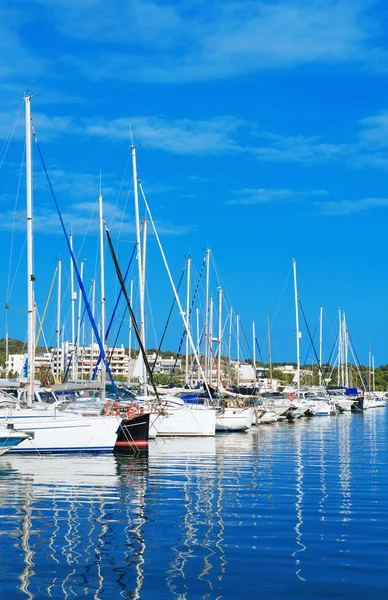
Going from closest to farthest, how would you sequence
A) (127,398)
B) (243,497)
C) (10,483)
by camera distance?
(243,497), (10,483), (127,398)

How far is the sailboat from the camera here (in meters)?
30.4

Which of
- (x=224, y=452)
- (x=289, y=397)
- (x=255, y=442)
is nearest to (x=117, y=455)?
(x=224, y=452)

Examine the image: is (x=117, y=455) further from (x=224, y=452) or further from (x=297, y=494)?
(x=297, y=494)

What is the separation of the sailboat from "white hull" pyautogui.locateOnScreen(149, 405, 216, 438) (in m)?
9.43

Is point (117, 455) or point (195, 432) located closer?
point (117, 455)

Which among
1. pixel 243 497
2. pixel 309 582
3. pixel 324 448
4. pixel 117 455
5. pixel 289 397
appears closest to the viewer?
pixel 309 582

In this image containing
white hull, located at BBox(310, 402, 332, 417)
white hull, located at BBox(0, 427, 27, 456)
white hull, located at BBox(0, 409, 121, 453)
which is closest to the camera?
white hull, located at BBox(0, 427, 27, 456)

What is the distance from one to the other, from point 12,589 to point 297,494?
11111 mm

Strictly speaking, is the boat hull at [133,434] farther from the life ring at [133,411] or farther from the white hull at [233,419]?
the white hull at [233,419]

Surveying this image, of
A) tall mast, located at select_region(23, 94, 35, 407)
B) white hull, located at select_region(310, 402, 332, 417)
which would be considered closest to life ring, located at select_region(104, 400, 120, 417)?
tall mast, located at select_region(23, 94, 35, 407)

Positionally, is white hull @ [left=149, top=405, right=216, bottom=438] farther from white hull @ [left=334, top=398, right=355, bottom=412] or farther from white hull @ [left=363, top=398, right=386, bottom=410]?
white hull @ [left=363, top=398, right=386, bottom=410]

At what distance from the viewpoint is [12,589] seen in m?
11.3

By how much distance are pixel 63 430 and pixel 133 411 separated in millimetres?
3257

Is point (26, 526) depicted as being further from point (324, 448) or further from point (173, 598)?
point (324, 448)
